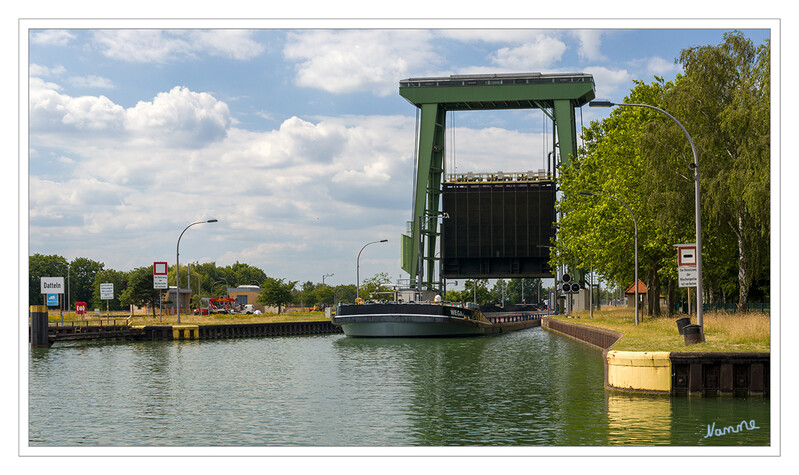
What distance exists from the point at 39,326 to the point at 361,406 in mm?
29324

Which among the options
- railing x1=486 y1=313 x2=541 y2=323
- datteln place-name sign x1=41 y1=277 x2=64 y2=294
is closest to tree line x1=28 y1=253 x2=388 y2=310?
railing x1=486 y1=313 x2=541 y2=323

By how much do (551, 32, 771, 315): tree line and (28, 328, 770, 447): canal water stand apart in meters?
7.03

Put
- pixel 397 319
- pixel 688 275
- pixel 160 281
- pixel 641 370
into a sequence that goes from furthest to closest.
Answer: pixel 160 281, pixel 397 319, pixel 688 275, pixel 641 370

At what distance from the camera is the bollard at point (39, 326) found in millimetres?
43094

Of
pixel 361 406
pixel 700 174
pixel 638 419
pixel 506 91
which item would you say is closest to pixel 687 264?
pixel 638 419

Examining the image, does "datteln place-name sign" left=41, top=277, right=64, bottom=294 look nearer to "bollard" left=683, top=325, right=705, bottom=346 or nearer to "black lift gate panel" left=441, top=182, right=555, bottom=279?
"black lift gate panel" left=441, top=182, right=555, bottom=279

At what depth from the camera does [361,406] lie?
784 inches

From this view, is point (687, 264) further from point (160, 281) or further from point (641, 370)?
point (160, 281)

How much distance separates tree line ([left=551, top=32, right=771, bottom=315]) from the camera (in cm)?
3097

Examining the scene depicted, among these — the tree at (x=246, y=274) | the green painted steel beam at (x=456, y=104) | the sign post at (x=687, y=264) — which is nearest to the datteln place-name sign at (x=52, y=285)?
the green painted steel beam at (x=456, y=104)

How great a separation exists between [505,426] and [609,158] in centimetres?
2908

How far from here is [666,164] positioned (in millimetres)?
34812
